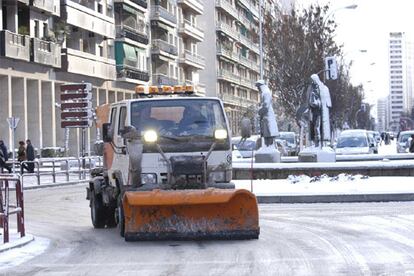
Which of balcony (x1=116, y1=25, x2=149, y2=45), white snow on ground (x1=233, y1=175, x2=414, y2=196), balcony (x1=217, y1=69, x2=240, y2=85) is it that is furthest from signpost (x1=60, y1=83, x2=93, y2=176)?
balcony (x1=217, y1=69, x2=240, y2=85)

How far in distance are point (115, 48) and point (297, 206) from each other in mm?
44219

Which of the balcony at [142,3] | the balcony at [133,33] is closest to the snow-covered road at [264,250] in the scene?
the balcony at [133,33]

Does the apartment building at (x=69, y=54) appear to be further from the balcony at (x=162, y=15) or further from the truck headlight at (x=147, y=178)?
the truck headlight at (x=147, y=178)

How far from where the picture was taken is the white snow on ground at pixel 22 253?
11.2m

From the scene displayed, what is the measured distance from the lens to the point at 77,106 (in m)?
36.2

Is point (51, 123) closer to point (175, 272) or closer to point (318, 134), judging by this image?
→ point (318, 134)

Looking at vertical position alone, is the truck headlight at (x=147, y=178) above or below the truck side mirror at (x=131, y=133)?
below

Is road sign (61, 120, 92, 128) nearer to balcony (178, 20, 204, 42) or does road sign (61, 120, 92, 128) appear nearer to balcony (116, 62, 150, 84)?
balcony (116, 62, 150, 84)

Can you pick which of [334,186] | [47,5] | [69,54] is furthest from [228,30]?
[334,186]

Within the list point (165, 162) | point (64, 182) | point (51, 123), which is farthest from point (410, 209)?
point (51, 123)

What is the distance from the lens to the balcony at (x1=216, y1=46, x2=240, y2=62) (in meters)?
102

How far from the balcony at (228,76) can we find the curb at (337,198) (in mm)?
80344

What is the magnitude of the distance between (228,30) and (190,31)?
20264mm

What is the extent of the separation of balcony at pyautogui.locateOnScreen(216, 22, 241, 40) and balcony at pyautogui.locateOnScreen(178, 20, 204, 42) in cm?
797
